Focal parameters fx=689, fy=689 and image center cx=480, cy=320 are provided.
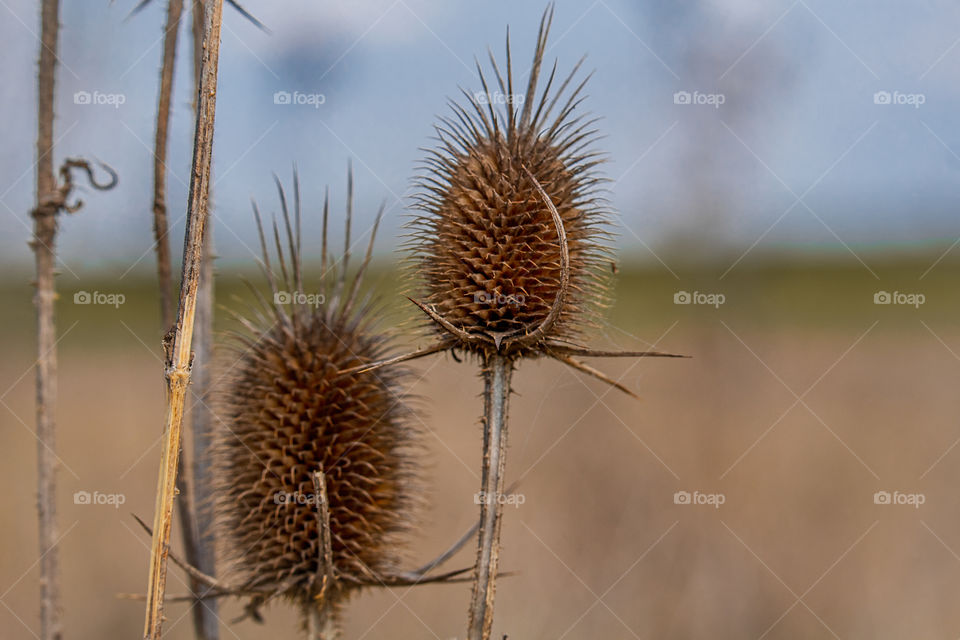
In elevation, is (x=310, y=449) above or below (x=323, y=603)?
above

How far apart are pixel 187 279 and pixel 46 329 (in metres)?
1.11

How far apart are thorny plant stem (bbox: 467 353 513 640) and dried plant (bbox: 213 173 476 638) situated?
1.35 ft

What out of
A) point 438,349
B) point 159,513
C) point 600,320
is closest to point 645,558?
point 600,320

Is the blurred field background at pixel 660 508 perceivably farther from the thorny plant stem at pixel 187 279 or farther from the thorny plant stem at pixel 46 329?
the thorny plant stem at pixel 187 279

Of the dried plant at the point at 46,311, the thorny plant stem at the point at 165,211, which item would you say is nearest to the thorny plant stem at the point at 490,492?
the thorny plant stem at the point at 165,211

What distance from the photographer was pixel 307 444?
2207 millimetres

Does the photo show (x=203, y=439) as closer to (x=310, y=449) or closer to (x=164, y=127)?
(x=310, y=449)

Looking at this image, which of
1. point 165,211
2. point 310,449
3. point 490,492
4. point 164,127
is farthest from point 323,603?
point 164,127

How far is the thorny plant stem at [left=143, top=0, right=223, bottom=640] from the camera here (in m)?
1.40

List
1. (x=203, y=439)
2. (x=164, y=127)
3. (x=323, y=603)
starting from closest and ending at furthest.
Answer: (x=164, y=127) → (x=323, y=603) → (x=203, y=439)

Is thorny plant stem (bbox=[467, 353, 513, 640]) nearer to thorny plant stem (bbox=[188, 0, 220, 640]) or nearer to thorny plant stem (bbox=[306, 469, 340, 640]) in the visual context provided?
thorny plant stem (bbox=[306, 469, 340, 640])

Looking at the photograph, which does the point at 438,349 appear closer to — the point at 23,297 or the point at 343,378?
the point at 343,378

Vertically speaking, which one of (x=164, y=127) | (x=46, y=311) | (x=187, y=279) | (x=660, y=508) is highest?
(x=164, y=127)

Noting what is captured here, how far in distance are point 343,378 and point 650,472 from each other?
374cm
